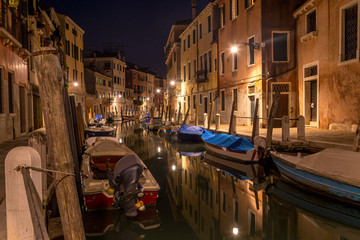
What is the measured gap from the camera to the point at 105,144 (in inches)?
319

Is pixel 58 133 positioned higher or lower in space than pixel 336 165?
higher

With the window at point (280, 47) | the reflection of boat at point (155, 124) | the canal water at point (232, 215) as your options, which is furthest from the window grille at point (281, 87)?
the reflection of boat at point (155, 124)

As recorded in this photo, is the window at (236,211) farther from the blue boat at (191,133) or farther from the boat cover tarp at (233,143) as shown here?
the blue boat at (191,133)

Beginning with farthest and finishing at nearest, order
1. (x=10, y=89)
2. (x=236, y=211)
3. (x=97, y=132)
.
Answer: (x=97, y=132)
(x=10, y=89)
(x=236, y=211)

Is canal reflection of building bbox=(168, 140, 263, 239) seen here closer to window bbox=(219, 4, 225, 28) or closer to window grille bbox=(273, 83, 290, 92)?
window grille bbox=(273, 83, 290, 92)

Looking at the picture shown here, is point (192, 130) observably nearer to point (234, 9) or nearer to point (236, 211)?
point (234, 9)

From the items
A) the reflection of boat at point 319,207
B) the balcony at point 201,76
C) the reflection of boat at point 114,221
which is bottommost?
the reflection of boat at point 319,207

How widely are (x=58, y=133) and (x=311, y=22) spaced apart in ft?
45.4

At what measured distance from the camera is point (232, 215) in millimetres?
5973

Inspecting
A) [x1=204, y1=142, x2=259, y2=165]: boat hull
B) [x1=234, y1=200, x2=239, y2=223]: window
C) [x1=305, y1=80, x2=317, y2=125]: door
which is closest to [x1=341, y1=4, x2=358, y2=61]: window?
[x1=305, y1=80, x2=317, y2=125]: door

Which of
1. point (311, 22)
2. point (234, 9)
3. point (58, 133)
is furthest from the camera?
point (234, 9)

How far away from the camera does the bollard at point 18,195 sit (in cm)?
272

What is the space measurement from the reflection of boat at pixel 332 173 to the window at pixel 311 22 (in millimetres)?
8510

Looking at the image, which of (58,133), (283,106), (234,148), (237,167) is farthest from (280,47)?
(58,133)
